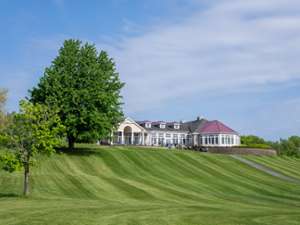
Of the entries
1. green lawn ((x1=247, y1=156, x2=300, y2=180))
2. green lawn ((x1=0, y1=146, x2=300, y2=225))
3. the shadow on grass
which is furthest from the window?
the shadow on grass

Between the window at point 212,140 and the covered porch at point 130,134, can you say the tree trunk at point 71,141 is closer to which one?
the covered porch at point 130,134

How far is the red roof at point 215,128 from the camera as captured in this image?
10644cm

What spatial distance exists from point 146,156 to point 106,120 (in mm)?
8727

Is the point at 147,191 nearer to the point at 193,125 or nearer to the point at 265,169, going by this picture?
the point at 265,169

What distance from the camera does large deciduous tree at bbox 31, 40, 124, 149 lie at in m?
62.3

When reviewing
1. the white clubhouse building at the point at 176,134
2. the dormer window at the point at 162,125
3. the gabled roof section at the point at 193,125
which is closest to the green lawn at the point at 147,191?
the white clubhouse building at the point at 176,134

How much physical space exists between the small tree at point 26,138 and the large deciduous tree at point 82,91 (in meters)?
27.2

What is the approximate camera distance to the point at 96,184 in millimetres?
41781

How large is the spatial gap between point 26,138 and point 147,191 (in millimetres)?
11461

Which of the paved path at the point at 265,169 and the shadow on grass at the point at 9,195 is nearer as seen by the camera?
the shadow on grass at the point at 9,195

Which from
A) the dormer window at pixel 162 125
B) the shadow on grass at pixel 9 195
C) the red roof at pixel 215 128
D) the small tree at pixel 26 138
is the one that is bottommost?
the shadow on grass at pixel 9 195

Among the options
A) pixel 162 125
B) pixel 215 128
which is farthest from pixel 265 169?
pixel 162 125

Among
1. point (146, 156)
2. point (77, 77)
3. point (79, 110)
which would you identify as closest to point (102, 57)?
point (77, 77)

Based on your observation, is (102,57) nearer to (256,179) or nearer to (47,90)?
(47,90)
